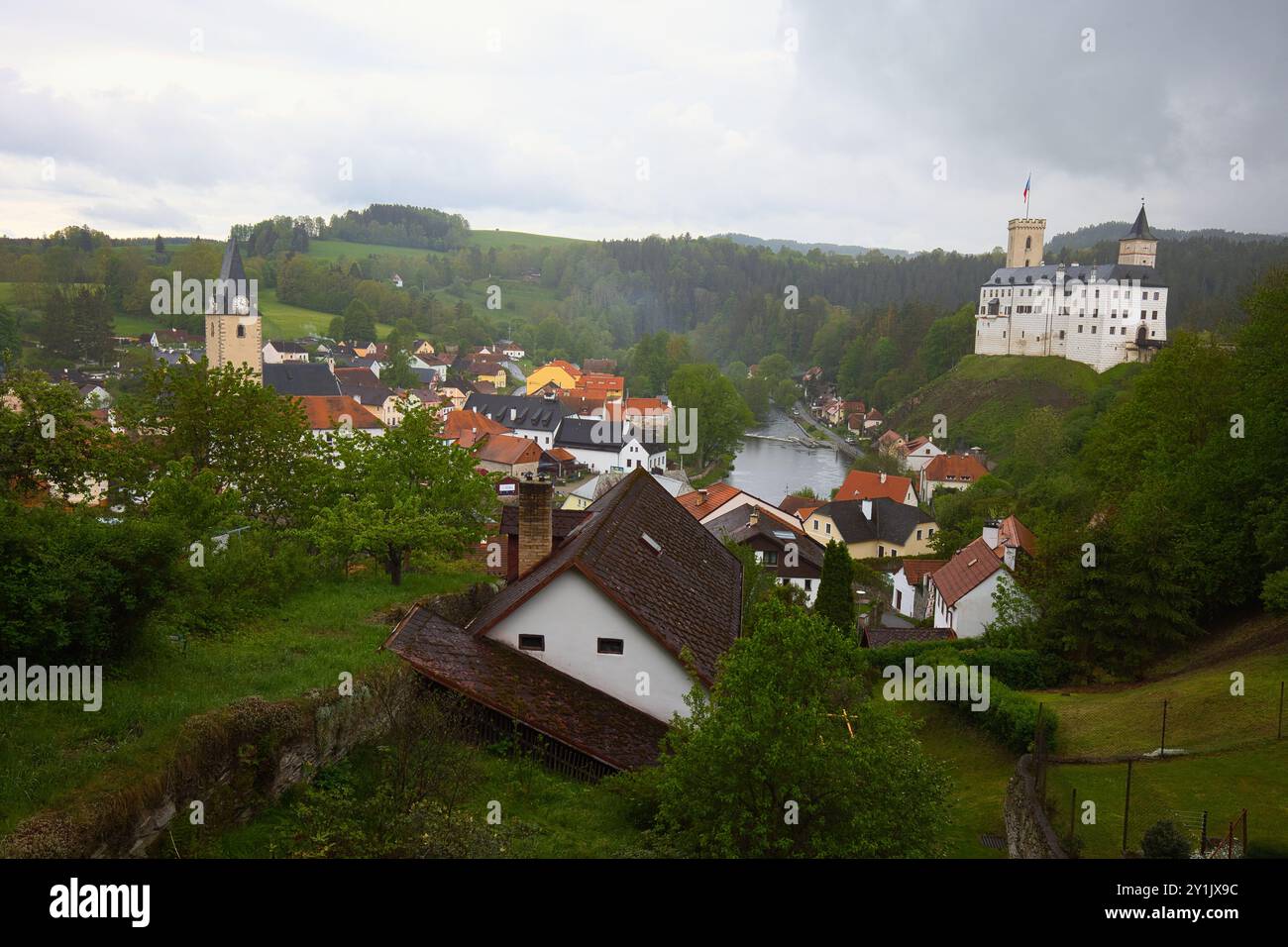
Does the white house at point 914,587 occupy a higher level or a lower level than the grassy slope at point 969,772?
higher

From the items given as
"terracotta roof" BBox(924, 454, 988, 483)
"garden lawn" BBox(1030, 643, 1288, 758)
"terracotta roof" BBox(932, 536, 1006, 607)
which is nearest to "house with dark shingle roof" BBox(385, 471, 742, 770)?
"garden lawn" BBox(1030, 643, 1288, 758)

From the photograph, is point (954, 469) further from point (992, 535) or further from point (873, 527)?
point (992, 535)

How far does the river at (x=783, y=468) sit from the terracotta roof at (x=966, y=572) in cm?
3548

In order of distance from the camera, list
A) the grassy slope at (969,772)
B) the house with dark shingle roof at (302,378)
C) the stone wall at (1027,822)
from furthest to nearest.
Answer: the house with dark shingle roof at (302,378) → the grassy slope at (969,772) → the stone wall at (1027,822)

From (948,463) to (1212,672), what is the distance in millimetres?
55972

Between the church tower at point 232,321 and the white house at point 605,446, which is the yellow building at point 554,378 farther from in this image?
the church tower at point 232,321

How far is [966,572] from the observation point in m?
35.7

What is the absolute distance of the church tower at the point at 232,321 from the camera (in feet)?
254

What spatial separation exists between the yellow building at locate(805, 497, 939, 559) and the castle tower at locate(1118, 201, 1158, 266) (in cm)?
6171

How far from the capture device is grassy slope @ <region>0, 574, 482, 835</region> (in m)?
8.55

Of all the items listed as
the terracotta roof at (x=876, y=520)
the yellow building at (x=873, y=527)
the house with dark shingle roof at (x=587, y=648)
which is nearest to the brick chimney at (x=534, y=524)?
the house with dark shingle roof at (x=587, y=648)

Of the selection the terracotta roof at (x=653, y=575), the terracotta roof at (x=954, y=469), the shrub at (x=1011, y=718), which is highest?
the terracotta roof at (x=954, y=469)

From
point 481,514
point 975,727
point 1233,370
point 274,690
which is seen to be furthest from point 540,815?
point 1233,370

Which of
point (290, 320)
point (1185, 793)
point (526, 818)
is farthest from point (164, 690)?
point (290, 320)
